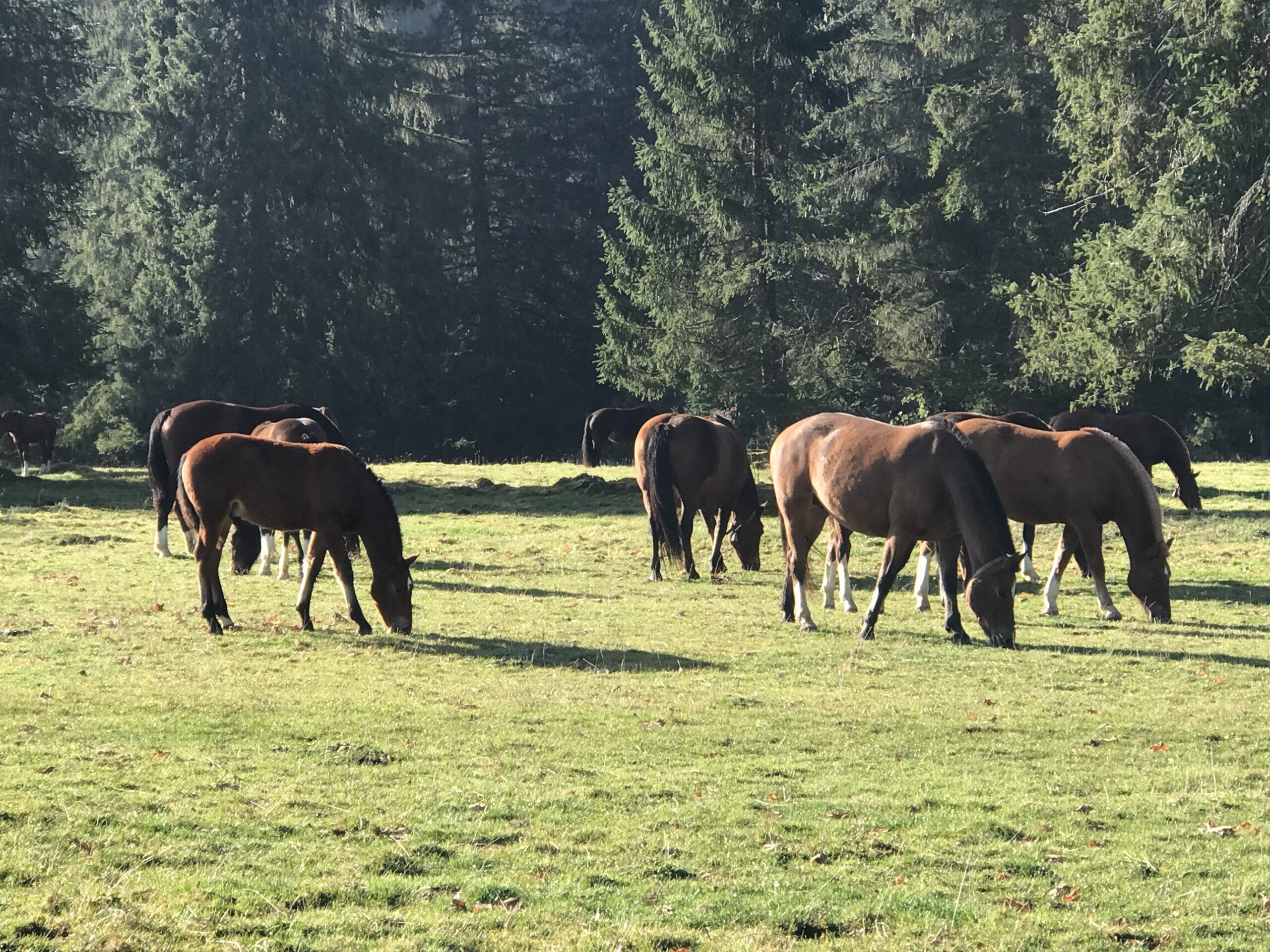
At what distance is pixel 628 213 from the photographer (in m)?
36.7

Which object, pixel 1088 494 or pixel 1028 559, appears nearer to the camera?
pixel 1088 494

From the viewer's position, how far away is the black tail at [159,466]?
18.2 m

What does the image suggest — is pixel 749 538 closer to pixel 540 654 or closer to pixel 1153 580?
pixel 1153 580

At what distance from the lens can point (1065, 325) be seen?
89.7 ft

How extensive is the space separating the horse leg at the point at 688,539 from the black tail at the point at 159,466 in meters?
6.65

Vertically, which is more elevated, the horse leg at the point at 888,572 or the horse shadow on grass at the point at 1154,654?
the horse leg at the point at 888,572

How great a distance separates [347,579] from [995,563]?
5.74 meters

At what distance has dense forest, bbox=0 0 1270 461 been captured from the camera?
81.0 ft

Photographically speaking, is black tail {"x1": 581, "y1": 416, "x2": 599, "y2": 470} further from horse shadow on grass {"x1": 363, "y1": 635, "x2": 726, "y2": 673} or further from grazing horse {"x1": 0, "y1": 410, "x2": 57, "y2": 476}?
horse shadow on grass {"x1": 363, "y1": 635, "x2": 726, "y2": 673}

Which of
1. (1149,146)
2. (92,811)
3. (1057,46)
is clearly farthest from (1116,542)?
(92,811)

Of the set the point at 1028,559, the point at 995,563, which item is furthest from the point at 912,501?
the point at 1028,559

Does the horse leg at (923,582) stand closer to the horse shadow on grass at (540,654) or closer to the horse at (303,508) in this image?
the horse shadow on grass at (540,654)

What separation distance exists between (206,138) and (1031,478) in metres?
37.7

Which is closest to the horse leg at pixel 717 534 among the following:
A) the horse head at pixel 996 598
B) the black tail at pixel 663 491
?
the black tail at pixel 663 491
